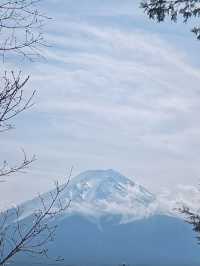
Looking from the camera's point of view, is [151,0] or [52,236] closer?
[52,236]

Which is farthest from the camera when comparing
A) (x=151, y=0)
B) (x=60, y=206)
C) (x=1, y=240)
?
(x=151, y=0)

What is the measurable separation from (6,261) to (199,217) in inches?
389

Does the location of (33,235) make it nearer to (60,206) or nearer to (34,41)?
(60,206)

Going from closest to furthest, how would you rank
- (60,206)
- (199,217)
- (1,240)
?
(1,240) < (60,206) < (199,217)

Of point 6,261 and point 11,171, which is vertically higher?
point 11,171

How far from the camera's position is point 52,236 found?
6402mm

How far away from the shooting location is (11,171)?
6316 millimetres

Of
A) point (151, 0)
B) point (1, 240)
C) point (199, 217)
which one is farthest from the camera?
point (199, 217)

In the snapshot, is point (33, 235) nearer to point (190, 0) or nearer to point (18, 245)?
point (18, 245)

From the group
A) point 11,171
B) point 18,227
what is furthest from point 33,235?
point 11,171

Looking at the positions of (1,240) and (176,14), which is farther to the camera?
(176,14)

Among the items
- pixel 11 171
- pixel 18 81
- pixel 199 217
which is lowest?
pixel 199 217

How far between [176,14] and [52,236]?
24.6 feet

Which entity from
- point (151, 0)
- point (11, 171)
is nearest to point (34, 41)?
point (11, 171)
